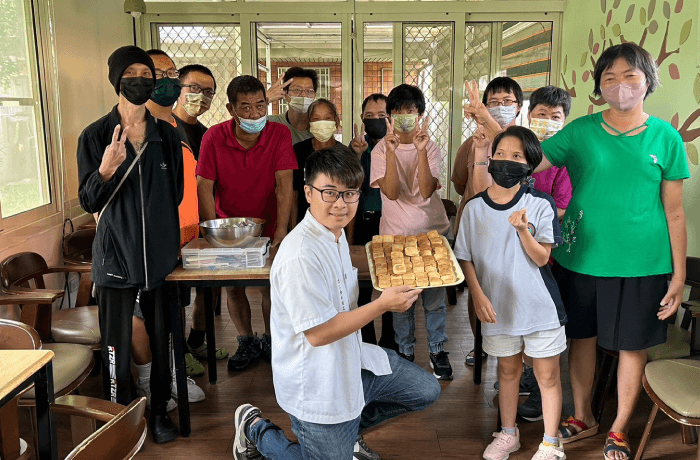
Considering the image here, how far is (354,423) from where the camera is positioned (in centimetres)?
187

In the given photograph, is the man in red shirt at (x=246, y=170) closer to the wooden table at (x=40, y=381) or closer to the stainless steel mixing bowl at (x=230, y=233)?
the stainless steel mixing bowl at (x=230, y=233)

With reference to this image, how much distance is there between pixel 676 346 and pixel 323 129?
6.66 feet

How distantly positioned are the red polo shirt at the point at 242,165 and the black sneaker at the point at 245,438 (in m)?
1.14

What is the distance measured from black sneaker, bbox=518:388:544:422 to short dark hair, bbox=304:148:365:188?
1549 millimetres

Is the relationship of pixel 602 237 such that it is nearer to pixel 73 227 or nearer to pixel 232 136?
pixel 232 136

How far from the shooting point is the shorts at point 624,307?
7.32ft

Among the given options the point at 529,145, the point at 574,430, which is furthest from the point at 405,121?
the point at 574,430

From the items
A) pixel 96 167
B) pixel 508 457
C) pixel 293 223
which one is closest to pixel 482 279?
pixel 508 457

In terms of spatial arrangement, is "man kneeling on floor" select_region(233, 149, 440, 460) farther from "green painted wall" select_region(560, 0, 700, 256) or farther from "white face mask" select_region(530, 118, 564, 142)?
"green painted wall" select_region(560, 0, 700, 256)

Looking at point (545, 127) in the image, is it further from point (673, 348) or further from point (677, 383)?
point (677, 383)

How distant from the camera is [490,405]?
283cm

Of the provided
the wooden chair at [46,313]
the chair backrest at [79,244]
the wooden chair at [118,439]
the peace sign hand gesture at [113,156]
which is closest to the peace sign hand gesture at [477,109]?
the peace sign hand gesture at [113,156]

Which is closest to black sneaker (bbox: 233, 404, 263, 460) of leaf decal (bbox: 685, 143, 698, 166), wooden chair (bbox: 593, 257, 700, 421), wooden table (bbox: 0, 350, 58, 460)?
wooden table (bbox: 0, 350, 58, 460)

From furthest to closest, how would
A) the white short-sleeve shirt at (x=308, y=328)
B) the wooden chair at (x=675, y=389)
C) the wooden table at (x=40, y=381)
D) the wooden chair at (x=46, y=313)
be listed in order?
the wooden chair at (x=46, y=313) → the wooden chair at (x=675, y=389) → the white short-sleeve shirt at (x=308, y=328) → the wooden table at (x=40, y=381)
